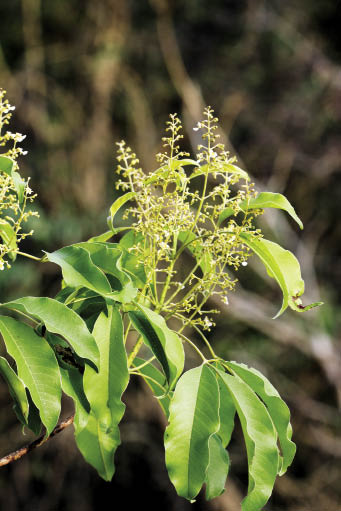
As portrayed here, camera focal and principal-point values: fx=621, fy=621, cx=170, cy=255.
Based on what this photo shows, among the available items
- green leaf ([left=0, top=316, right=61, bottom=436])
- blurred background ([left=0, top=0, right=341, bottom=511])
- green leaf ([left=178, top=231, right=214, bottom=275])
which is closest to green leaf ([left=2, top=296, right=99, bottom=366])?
green leaf ([left=0, top=316, right=61, bottom=436])

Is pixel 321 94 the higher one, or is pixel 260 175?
pixel 321 94

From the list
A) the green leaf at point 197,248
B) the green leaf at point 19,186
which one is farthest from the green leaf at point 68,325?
the green leaf at point 197,248

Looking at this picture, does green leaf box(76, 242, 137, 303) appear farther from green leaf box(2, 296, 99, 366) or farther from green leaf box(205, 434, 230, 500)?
green leaf box(205, 434, 230, 500)

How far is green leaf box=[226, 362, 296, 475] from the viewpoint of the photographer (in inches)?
40.4

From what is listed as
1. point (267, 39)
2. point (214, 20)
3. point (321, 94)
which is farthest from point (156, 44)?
point (321, 94)

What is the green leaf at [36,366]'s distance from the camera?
88cm

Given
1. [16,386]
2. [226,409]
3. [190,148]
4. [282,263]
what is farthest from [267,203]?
[190,148]

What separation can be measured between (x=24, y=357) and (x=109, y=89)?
5889 millimetres

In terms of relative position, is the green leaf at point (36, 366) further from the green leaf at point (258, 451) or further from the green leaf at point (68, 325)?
the green leaf at point (258, 451)

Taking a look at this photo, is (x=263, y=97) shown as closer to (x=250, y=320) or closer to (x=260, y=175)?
(x=260, y=175)

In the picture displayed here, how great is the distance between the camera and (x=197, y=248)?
114 centimetres

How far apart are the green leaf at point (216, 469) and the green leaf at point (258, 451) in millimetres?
62

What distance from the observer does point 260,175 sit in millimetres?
6395

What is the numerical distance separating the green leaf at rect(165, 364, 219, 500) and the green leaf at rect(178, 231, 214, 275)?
23 cm
